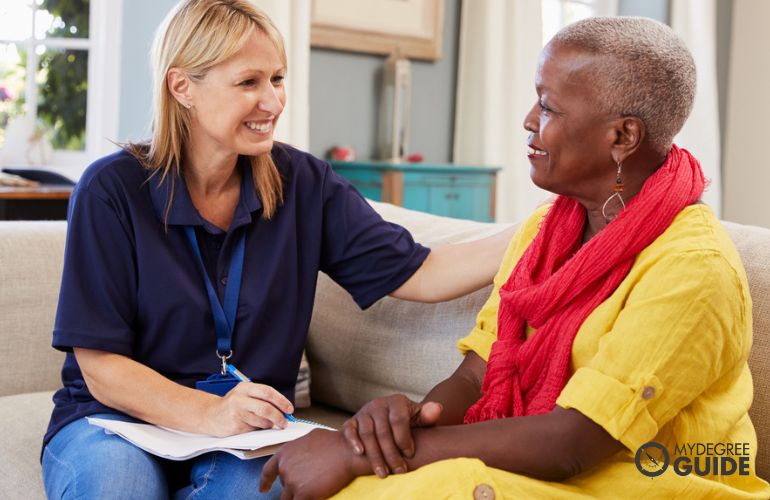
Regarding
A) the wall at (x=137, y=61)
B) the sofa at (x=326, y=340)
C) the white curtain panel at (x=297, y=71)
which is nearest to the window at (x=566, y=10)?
the white curtain panel at (x=297, y=71)

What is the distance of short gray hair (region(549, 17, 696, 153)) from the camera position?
1.29m

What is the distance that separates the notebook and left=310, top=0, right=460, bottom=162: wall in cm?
308

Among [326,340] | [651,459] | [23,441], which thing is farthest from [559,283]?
[23,441]

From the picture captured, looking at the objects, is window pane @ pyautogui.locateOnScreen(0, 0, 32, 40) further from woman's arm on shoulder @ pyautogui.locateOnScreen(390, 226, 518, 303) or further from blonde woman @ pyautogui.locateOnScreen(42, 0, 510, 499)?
woman's arm on shoulder @ pyautogui.locateOnScreen(390, 226, 518, 303)

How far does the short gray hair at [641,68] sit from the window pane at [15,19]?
131 inches

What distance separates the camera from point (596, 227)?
144cm

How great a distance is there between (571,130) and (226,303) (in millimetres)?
726

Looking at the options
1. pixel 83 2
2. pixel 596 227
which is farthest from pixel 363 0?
pixel 596 227

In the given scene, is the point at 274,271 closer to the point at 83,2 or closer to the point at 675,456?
the point at 675,456

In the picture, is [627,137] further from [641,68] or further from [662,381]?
[662,381]

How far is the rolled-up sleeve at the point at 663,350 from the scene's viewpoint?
118 centimetres

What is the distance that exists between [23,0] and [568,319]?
3.43 metres

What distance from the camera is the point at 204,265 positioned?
174 cm

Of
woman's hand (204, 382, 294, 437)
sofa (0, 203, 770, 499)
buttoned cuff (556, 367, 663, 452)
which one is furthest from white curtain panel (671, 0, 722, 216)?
buttoned cuff (556, 367, 663, 452)
